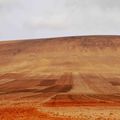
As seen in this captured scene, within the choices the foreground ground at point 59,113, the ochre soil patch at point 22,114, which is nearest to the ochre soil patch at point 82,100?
the foreground ground at point 59,113

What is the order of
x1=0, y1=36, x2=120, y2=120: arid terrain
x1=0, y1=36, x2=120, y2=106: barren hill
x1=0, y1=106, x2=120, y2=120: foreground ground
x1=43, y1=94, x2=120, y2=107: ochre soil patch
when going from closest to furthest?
x1=0, y1=106, x2=120, y2=120: foreground ground → x1=0, y1=36, x2=120, y2=120: arid terrain → x1=43, y1=94, x2=120, y2=107: ochre soil patch → x1=0, y1=36, x2=120, y2=106: barren hill

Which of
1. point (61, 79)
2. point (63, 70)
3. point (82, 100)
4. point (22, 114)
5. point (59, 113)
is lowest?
point (63, 70)

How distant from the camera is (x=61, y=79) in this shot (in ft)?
179

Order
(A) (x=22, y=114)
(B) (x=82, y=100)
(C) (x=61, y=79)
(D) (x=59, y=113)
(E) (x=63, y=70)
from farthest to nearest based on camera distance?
1. (E) (x=63, y=70)
2. (C) (x=61, y=79)
3. (B) (x=82, y=100)
4. (D) (x=59, y=113)
5. (A) (x=22, y=114)

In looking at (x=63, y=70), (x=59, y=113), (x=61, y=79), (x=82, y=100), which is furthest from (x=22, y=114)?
(x=63, y=70)

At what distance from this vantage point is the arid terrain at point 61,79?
28.2 metres

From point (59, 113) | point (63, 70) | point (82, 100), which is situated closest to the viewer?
point (59, 113)

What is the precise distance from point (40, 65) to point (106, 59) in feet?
45.3

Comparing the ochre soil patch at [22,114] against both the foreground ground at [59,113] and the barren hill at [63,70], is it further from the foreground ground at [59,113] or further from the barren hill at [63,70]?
the barren hill at [63,70]

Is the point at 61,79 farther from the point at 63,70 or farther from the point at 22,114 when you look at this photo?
the point at 22,114

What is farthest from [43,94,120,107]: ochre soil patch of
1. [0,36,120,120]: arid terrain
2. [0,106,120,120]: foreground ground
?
[0,106,120,120]: foreground ground

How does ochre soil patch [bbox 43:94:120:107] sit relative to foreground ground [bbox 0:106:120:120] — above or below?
below

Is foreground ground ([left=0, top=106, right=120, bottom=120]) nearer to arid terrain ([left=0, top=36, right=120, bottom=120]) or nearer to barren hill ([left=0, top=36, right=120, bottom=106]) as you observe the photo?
arid terrain ([left=0, top=36, right=120, bottom=120])

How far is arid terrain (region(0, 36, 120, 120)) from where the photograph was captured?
92.4 ft
